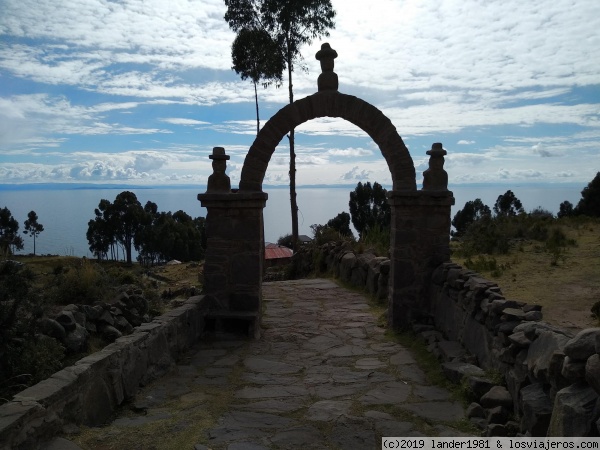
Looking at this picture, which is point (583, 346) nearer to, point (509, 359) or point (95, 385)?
point (509, 359)

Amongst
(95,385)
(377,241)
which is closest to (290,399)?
(95,385)

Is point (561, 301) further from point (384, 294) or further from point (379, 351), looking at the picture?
point (384, 294)

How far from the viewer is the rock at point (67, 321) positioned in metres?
6.71

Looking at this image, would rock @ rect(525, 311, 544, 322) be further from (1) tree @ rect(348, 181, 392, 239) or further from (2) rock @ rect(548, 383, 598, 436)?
(1) tree @ rect(348, 181, 392, 239)

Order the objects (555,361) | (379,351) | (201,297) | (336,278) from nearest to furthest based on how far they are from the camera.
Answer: (555,361) → (379,351) → (201,297) → (336,278)

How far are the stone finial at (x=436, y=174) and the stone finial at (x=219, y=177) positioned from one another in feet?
9.98

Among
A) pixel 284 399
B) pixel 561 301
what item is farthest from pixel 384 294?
pixel 284 399

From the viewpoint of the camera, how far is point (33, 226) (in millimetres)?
38344

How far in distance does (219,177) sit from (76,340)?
10.0 ft

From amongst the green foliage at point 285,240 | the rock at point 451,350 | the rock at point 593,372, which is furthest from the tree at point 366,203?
the rock at point 593,372

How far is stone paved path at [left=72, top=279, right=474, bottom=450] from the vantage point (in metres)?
4.17

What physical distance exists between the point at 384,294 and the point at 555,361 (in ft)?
21.4

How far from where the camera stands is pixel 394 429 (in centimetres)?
438

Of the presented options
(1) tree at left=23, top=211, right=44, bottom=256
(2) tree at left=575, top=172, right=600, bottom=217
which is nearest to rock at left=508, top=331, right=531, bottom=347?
(2) tree at left=575, top=172, right=600, bottom=217
